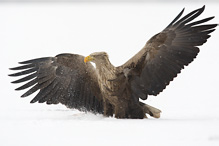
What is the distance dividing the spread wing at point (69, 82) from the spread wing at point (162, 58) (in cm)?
86

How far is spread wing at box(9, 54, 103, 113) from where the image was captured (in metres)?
7.38

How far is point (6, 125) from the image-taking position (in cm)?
586

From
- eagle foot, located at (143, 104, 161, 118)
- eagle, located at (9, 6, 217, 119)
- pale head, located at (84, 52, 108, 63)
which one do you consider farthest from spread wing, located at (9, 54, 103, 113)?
eagle foot, located at (143, 104, 161, 118)

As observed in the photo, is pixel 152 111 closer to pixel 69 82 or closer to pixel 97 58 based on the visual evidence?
pixel 97 58

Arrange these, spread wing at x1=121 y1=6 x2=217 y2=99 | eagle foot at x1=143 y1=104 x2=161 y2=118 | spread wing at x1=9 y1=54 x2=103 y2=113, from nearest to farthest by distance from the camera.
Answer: spread wing at x1=121 y1=6 x2=217 y2=99 → eagle foot at x1=143 y1=104 x2=161 y2=118 → spread wing at x1=9 y1=54 x2=103 y2=113

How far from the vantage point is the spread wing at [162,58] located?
6711mm

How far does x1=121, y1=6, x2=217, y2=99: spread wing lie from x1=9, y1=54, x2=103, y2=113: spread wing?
2.81ft

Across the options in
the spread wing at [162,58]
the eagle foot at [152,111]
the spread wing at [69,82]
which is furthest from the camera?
the spread wing at [69,82]

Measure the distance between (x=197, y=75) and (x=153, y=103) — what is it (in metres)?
2.54

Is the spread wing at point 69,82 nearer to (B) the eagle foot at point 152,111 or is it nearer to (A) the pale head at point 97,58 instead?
(A) the pale head at point 97,58

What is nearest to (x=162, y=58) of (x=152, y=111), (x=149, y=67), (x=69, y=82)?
(x=149, y=67)

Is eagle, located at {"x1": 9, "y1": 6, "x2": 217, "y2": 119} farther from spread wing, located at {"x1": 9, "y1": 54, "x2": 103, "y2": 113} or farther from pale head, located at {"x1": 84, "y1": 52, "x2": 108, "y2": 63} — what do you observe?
spread wing, located at {"x1": 9, "y1": 54, "x2": 103, "y2": 113}

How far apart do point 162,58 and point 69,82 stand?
5.68 feet

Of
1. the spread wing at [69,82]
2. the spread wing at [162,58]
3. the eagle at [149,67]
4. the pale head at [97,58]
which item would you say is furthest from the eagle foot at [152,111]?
the pale head at [97,58]
